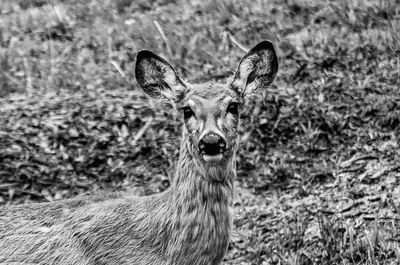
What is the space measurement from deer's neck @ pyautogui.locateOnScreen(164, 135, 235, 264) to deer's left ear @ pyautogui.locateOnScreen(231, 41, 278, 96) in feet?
2.44

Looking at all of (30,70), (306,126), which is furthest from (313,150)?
(30,70)

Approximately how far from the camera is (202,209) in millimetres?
5738

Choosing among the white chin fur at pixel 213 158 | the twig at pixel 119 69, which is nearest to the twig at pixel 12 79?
the twig at pixel 119 69

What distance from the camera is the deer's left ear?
6266mm

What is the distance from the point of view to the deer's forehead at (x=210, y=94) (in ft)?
19.0

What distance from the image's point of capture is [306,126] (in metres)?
8.71

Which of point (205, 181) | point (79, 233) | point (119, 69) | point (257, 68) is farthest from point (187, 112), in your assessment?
point (119, 69)

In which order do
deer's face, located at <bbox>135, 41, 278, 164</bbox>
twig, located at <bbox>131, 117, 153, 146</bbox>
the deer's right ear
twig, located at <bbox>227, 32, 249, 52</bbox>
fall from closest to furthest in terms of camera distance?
deer's face, located at <bbox>135, 41, 278, 164</bbox>
the deer's right ear
twig, located at <bbox>131, 117, 153, 146</bbox>
twig, located at <bbox>227, 32, 249, 52</bbox>

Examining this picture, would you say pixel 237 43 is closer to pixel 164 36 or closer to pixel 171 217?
pixel 164 36

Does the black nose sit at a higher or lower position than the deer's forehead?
lower

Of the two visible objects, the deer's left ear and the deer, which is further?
the deer's left ear

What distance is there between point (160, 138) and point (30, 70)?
272cm

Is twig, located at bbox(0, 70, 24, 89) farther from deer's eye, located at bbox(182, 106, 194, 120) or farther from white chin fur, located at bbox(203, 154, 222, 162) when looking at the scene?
white chin fur, located at bbox(203, 154, 222, 162)

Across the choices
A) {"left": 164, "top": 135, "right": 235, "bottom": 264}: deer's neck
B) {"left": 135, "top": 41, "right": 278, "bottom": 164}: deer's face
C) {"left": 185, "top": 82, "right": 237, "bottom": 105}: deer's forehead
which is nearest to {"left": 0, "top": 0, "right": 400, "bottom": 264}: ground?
{"left": 164, "top": 135, "right": 235, "bottom": 264}: deer's neck
